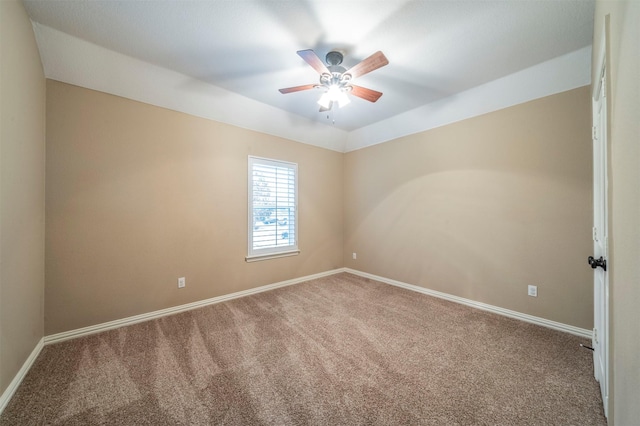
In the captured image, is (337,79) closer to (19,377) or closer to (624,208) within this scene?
(624,208)

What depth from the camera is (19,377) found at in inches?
67.8

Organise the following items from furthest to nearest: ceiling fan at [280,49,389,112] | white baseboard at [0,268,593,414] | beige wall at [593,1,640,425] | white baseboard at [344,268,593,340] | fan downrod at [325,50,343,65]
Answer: white baseboard at [344,268,593,340] < fan downrod at [325,50,343,65] < ceiling fan at [280,49,389,112] < white baseboard at [0,268,593,414] < beige wall at [593,1,640,425]

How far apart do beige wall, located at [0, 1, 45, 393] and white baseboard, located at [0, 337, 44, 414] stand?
0.14 feet

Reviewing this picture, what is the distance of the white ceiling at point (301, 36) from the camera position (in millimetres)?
1826

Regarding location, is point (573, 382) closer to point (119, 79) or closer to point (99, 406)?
point (99, 406)

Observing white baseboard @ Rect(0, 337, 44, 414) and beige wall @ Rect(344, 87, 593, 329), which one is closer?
white baseboard @ Rect(0, 337, 44, 414)

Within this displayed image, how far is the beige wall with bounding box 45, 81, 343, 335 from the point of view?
2.32 meters

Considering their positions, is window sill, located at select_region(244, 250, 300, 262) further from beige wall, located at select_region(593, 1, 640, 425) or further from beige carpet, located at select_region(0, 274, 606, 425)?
beige wall, located at select_region(593, 1, 640, 425)

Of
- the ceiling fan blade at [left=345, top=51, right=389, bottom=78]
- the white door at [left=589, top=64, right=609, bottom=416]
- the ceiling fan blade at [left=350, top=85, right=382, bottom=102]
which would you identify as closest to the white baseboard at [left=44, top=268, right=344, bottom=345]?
the ceiling fan blade at [left=350, top=85, right=382, bottom=102]

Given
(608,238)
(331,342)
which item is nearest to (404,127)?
(608,238)

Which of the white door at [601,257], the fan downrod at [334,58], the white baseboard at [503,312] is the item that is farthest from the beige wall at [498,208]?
the fan downrod at [334,58]

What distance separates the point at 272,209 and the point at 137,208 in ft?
5.70

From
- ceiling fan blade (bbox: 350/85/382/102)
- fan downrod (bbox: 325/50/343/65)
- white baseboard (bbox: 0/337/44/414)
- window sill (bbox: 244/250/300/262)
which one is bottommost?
white baseboard (bbox: 0/337/44/414)

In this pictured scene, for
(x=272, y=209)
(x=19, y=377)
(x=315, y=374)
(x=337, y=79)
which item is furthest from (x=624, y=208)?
(x=19, y=377)
